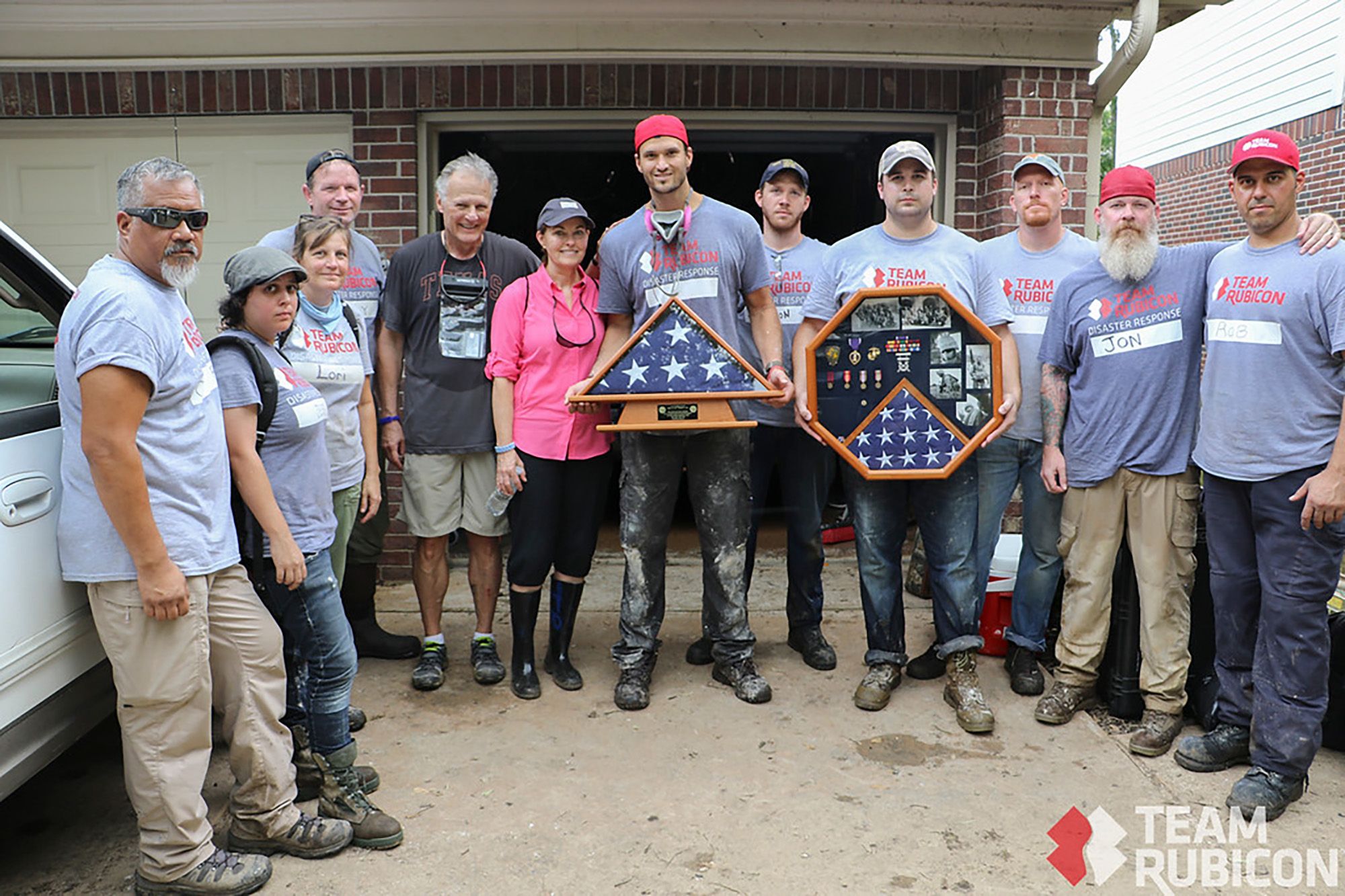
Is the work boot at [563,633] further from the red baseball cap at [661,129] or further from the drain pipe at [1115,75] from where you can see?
the drain pipe at [1115,75]

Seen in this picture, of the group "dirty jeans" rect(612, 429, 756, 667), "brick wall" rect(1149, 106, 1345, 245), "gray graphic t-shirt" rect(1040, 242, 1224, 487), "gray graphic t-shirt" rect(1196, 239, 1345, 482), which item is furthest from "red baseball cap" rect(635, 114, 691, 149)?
"brick wall" rect(1149, 106, 1345, 245)

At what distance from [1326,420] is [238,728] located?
3.45 meters

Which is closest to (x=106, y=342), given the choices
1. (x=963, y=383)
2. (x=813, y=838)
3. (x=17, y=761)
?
(x=17, y=761)

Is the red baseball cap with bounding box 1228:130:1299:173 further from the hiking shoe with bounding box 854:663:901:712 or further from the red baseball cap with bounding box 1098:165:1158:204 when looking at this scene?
the hiking shoe with bounding box 854:663:901:712

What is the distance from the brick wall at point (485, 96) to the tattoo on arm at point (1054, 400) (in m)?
1.89

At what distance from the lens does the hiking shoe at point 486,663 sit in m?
4.29

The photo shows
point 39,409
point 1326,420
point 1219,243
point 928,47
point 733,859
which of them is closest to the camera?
point 39,409

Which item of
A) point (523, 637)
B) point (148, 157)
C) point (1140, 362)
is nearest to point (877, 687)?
point (523, 637)

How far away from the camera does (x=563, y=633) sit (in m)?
4.34

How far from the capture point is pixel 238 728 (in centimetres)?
280

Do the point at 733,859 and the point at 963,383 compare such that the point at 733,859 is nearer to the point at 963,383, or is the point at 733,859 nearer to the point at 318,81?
the point at 963,383

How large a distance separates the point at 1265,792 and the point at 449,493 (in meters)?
3.19

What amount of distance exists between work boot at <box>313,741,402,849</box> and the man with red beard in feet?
8.09

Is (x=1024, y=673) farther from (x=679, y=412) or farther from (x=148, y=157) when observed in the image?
(x=148, y=157)
